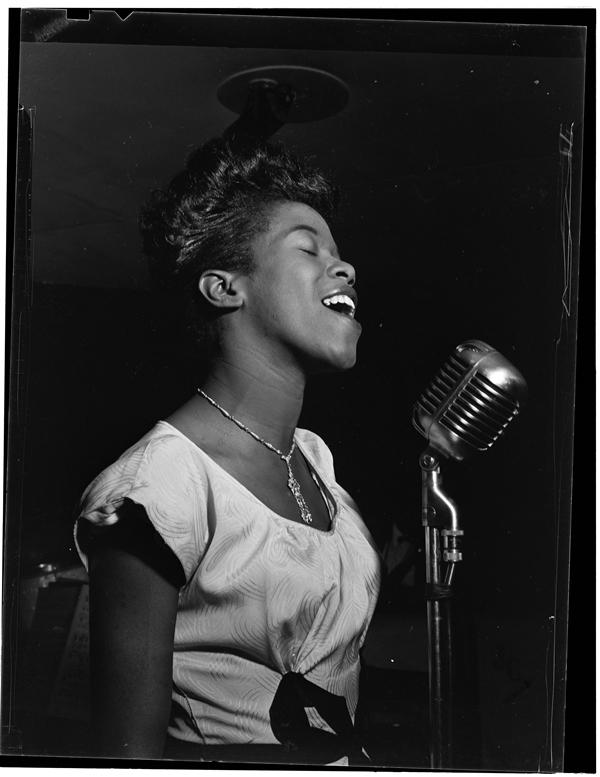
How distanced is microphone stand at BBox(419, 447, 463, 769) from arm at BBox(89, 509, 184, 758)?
59 cm

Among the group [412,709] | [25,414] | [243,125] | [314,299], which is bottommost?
[412,709]

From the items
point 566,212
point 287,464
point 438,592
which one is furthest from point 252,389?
point 566,212

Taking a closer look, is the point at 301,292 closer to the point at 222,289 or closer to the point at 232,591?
the point at 222,289

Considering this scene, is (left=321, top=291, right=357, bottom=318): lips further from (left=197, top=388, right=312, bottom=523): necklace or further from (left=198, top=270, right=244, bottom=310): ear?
(left=197, top=388, right=312, bottom=523): necklace

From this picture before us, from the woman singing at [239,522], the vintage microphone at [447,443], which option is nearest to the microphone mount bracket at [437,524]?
the vintage microphone at [447,443]

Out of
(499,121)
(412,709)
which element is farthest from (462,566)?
(499,121)

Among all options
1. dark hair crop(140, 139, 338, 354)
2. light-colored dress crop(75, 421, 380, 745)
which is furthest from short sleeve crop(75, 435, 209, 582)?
dark hair crop(140, 139, 338, 354)

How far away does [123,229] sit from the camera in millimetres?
1944

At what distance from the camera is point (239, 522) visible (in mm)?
1800

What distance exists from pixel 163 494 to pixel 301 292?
542 millimetres

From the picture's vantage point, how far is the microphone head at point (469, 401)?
1.89m

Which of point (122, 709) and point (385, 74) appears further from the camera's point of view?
point (385, 74)

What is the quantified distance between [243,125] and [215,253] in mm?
321

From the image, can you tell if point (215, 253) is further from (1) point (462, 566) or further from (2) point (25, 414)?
(1) point (462, 566)
